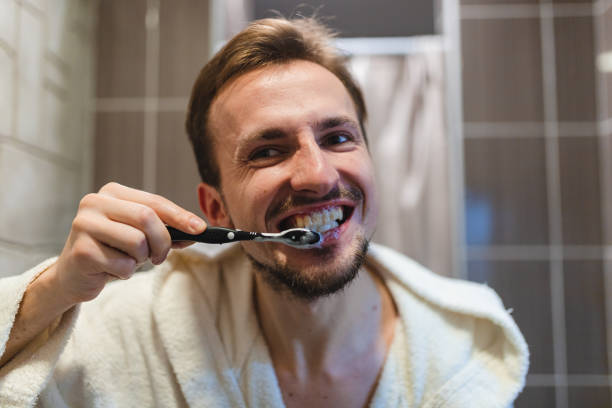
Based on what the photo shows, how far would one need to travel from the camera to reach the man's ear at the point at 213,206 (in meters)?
0.85

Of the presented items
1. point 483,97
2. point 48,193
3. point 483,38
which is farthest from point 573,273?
point 48,193

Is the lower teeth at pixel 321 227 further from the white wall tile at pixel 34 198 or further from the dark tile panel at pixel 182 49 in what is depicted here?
the dark tile panel at pixel 182 49

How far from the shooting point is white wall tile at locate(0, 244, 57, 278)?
39.3 inches

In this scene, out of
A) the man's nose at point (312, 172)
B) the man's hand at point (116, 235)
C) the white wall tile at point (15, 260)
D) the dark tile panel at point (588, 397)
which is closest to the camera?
the man's hand at point (116, 235)

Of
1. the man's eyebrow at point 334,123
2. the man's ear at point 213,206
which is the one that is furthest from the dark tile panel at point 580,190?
the man's ear at point 213,206

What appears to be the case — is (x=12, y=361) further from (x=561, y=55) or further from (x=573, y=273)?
(x=561, y=55)

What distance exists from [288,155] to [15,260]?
740 millimetres

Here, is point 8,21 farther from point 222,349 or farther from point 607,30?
point 607,30

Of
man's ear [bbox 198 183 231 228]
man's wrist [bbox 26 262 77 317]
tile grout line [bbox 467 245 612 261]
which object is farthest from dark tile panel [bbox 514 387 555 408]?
man's wrist [bbox 26 262 77 317]

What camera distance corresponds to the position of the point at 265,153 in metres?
0.76

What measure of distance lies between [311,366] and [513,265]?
1.07 metres

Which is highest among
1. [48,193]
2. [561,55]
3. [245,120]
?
[561,55]

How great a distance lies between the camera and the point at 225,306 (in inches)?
34.1

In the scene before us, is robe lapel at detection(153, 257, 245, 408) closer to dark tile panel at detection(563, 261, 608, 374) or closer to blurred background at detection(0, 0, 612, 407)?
blurred background at detection(0, 0, 612, 407)
